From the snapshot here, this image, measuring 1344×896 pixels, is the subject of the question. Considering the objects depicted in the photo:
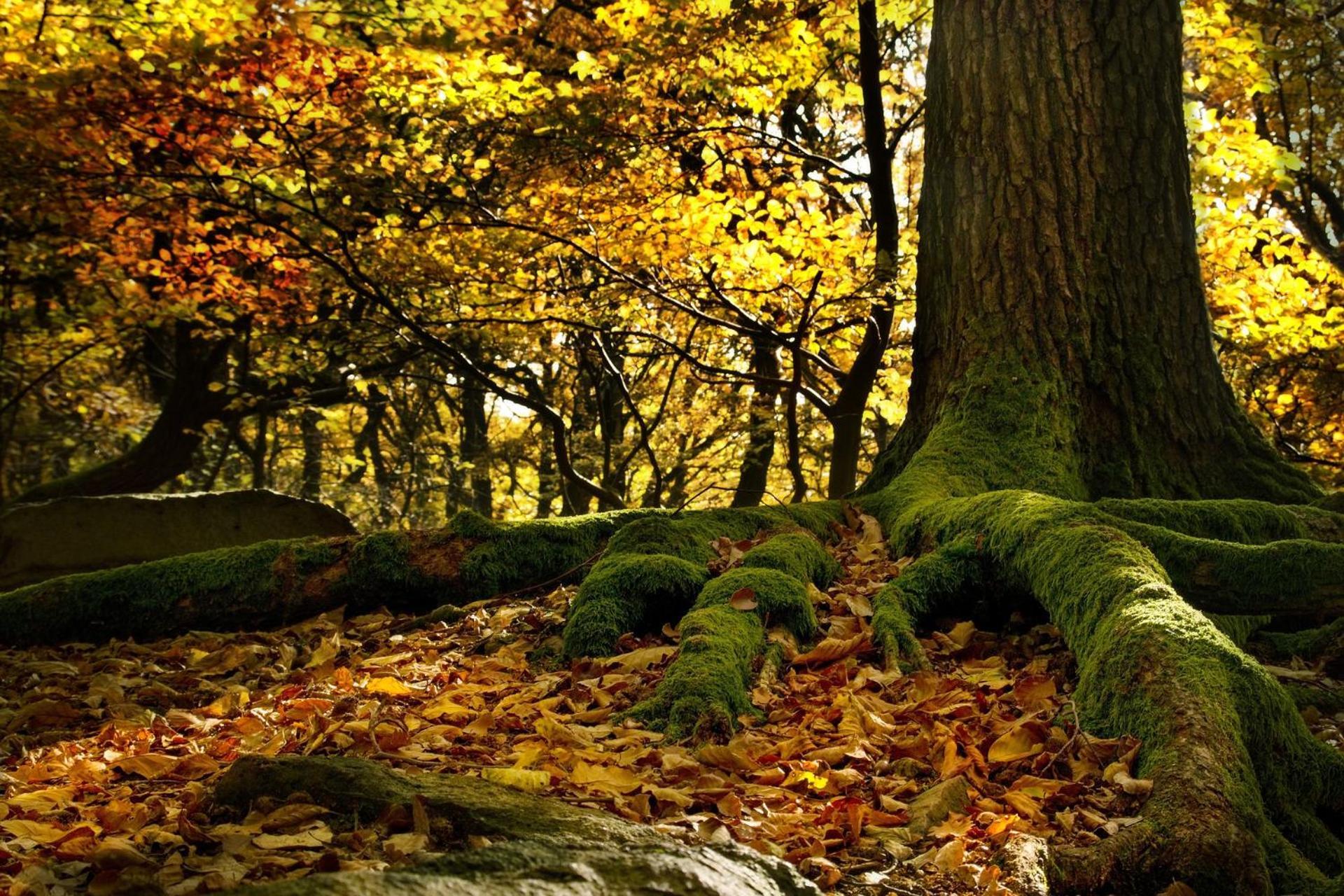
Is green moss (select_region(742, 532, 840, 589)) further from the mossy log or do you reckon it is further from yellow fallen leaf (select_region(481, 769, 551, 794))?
the mossy log

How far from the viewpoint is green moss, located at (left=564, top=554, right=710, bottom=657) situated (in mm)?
4020

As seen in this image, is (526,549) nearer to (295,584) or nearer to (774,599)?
(295,584)

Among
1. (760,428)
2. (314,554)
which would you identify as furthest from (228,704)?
(760,428)

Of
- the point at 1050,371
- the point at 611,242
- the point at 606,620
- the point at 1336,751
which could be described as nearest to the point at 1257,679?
the point at 1336,751

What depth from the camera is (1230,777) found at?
2469mm

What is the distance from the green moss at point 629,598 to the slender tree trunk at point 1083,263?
2.09 m

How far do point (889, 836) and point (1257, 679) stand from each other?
4.16 ft

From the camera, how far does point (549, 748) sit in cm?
291

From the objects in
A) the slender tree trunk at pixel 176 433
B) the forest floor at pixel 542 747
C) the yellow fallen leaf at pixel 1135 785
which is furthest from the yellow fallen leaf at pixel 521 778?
the slender tree trunk at pixel 176 433

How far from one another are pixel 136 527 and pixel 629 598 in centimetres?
450

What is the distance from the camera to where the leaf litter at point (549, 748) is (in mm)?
2188

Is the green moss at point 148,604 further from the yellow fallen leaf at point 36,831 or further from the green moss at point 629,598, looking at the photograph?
the yellow fallen leaf at point 36,831

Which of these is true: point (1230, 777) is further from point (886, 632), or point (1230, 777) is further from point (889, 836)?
point (886, 632)

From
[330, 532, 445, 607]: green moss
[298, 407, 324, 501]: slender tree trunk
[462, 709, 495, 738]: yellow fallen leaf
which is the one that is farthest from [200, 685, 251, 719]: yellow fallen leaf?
[298, 407, 324, 501]: slender tree trunk
